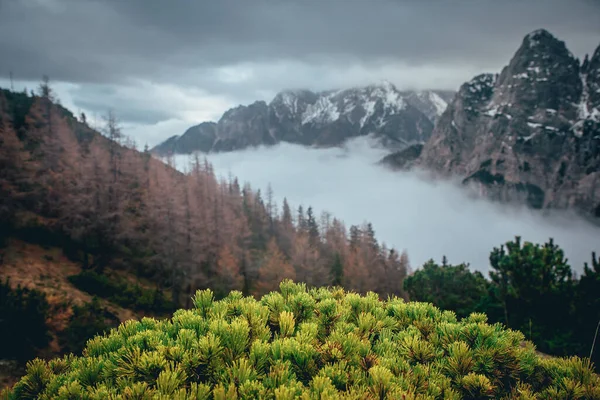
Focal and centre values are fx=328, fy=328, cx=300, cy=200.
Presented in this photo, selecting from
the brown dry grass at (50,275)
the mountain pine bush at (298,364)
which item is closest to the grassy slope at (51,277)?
the brown dry grass at (50,275)

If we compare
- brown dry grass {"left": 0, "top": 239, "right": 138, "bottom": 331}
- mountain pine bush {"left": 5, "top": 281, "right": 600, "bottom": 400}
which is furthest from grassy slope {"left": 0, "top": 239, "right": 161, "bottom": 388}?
mountain pine bush {"left": 5, "top": 281, "right": 600, "bottom": 400}

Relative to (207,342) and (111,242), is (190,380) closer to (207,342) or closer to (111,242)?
(207,342)

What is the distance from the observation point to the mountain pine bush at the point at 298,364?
2.87 meters

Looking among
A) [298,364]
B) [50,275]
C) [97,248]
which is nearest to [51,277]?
[50,275]

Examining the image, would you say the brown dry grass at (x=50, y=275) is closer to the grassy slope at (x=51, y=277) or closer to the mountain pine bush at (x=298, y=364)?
the grassy slope at (x=51, y=277)

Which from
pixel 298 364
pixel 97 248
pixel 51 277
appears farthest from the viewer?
pixel 97 248

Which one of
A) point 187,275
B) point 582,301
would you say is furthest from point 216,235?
point 582,301

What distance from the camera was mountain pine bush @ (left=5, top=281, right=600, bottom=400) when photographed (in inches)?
113

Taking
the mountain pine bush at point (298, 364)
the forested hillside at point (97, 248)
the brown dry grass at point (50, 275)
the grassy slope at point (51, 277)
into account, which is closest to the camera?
the mountain pine bush at point (298, 364)

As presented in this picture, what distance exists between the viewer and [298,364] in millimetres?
3207

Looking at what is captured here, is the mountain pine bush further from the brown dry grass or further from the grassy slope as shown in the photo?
the brown dry grass

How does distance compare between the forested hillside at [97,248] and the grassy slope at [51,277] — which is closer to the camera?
the grassy slope at [51,277]

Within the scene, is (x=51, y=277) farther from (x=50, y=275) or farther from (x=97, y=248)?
(x=97, y=248)

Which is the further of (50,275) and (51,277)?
(50,275)
